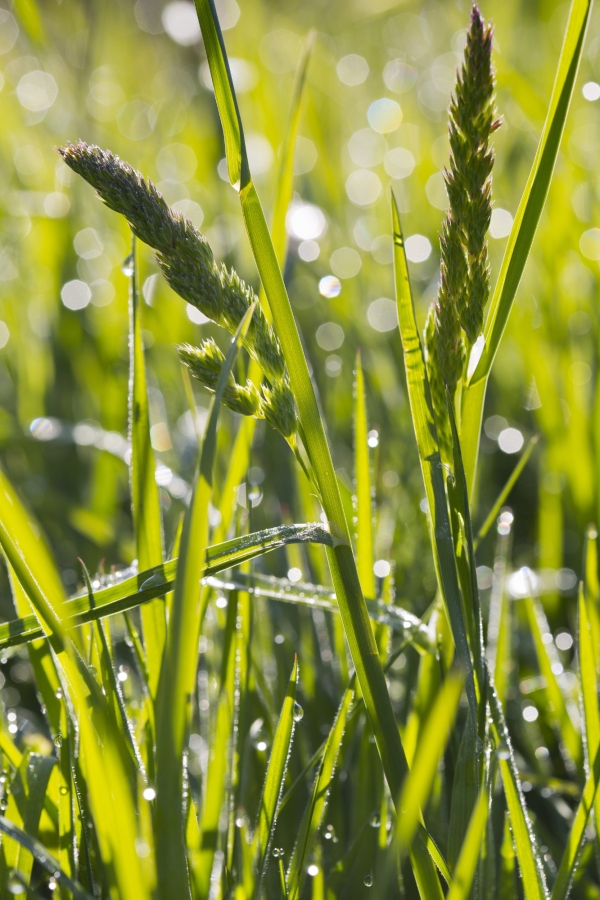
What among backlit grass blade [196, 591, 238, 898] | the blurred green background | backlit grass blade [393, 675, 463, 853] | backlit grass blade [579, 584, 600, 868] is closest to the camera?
backlit grass blade [393, 675, 463, 853]

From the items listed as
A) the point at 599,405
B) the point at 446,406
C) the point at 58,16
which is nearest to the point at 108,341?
the point at 599,405

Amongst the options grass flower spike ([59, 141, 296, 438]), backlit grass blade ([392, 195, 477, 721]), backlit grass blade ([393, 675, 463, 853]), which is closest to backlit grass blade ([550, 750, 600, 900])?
backlit grass blade ([392, 195, 477, 721])

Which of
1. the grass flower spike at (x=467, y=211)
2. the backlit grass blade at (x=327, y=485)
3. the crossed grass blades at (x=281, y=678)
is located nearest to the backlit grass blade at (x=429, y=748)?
the crossed grass blades at (x=281, y=678)

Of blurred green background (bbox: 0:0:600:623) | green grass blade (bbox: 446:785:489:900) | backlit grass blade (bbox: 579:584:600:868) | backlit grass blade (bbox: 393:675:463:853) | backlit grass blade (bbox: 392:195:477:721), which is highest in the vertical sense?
blurred green background (bbox: 0:0:600:623)

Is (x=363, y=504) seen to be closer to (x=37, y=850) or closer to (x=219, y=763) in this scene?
(x=219, y=763)

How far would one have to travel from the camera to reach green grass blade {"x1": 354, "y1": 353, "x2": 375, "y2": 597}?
63 centimetres

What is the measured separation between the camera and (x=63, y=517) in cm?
115

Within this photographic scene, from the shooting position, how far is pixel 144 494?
0.60 m

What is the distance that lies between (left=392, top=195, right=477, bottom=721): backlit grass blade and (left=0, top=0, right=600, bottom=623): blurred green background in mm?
206

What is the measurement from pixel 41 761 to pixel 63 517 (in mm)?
624

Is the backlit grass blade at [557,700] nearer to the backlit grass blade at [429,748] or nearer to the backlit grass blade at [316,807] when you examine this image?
the backlit grass blade at [316,807]

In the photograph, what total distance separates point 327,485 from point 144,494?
0.62 ft

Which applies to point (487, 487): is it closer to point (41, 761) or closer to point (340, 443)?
point (340, 443)

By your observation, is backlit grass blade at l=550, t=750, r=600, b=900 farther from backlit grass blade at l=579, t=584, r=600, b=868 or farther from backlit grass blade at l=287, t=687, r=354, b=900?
backlit grass blade at l=287, t=687, r=354, b=900
